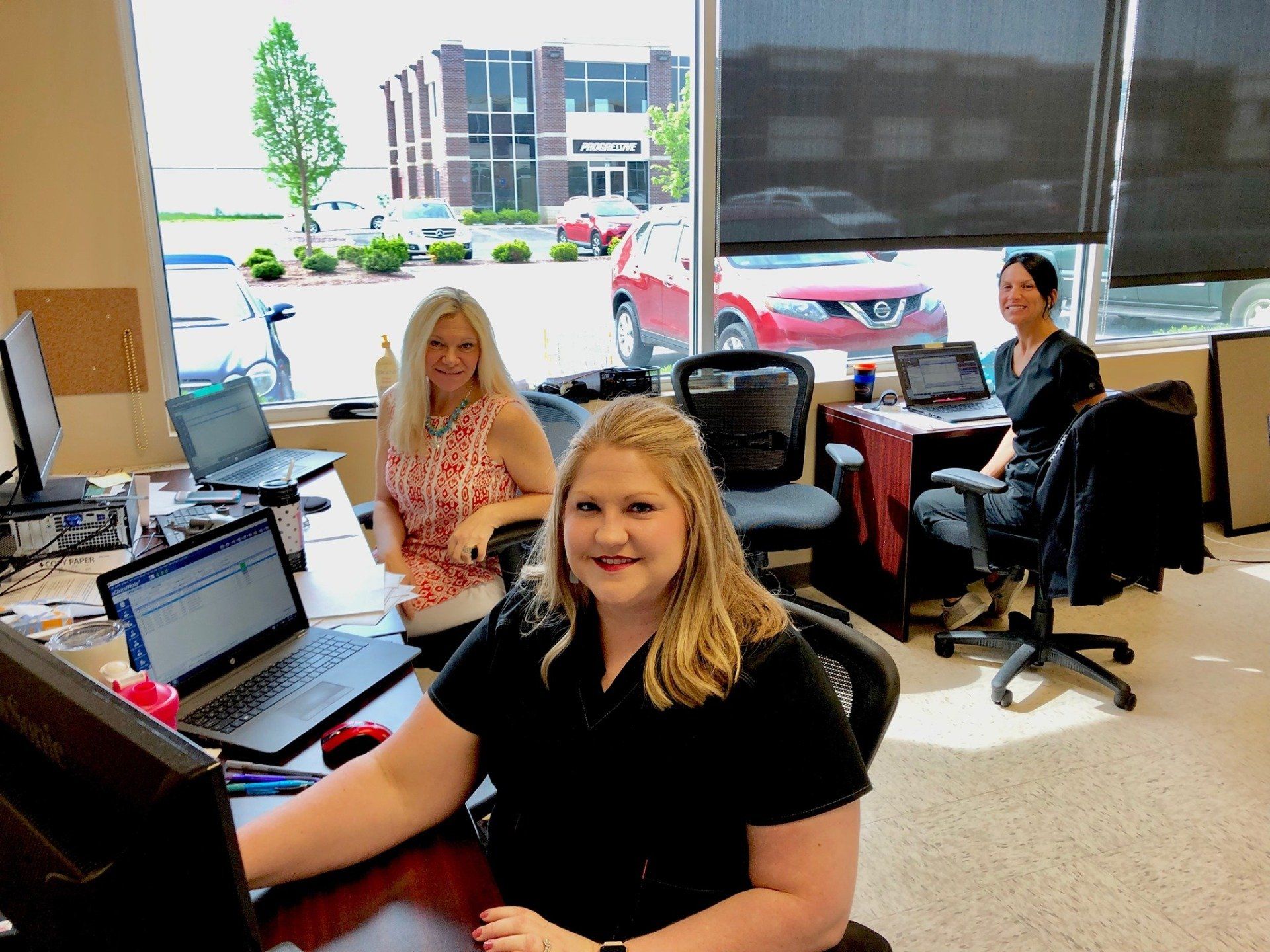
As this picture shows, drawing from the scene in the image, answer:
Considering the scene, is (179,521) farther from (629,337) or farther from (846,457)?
(846,457)

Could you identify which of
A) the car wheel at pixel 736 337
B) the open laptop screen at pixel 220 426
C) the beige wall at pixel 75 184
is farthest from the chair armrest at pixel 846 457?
the beige wall at pixel 75 184

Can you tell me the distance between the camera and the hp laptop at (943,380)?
356 centimetres

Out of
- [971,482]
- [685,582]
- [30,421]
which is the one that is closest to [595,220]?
[971,482]

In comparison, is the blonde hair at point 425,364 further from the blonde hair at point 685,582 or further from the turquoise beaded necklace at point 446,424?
the blonde hair at point 685,582

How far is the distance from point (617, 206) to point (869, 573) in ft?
5.49

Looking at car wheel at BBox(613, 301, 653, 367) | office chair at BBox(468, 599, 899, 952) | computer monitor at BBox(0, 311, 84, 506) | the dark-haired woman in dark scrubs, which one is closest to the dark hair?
the dark-haired woman in dark scrubs

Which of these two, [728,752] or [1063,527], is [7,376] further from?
[1063,527]

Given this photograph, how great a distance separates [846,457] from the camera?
128 inches

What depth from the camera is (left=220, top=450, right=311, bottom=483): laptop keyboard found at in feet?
8.53

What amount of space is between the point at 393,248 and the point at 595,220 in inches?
29.8

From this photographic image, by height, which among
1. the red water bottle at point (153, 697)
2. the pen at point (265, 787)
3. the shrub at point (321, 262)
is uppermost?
the shrub at point (321, 262)

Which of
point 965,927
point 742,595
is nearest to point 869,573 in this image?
point 965,927

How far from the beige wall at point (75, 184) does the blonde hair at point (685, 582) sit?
6.75 ft

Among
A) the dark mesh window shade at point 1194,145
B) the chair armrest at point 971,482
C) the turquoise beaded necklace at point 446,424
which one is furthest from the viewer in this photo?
the dark mesh window shade at point 1194,145
